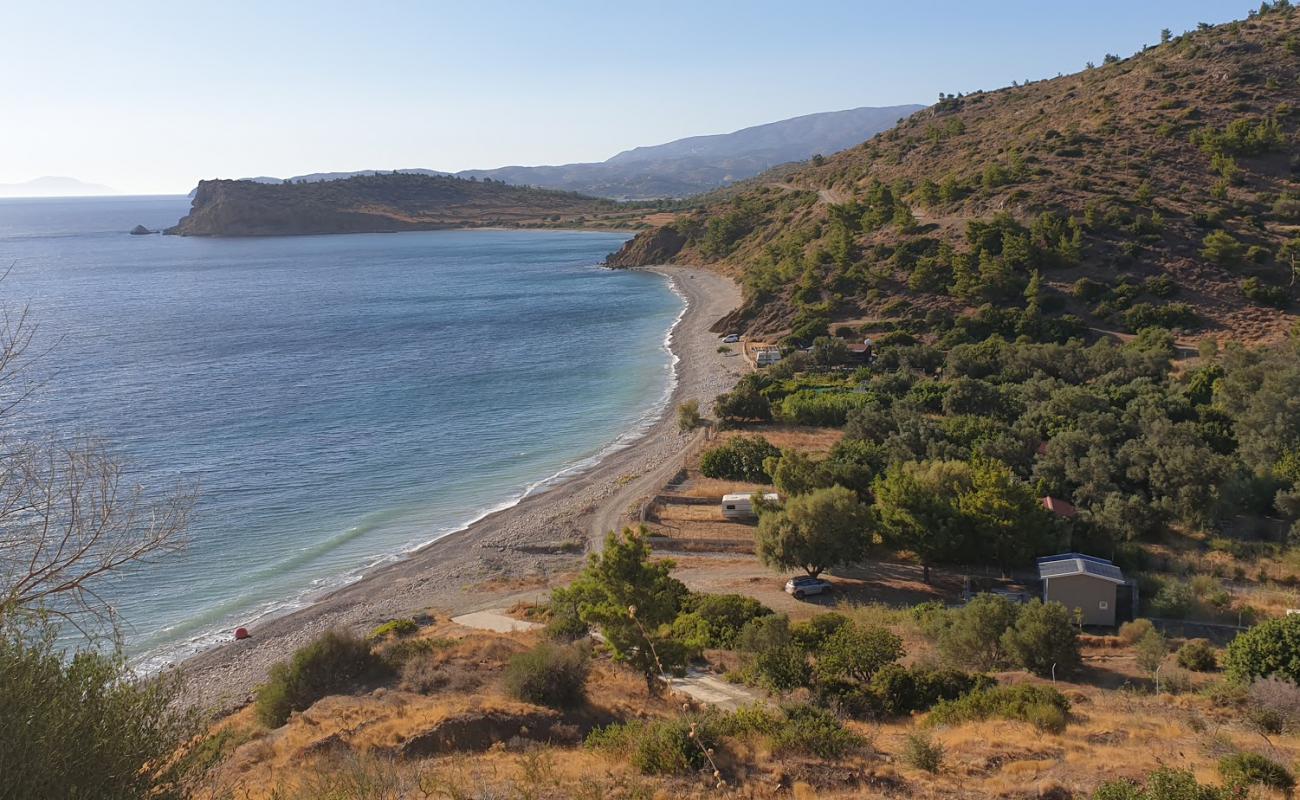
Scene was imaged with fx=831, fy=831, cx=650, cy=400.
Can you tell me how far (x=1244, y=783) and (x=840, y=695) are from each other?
22.4ft

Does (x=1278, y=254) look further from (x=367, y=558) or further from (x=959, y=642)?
(x=367, y=558)

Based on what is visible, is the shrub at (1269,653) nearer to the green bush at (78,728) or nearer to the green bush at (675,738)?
the green bush at (675,738)

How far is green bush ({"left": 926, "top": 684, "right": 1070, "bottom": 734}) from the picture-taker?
45.4 feet

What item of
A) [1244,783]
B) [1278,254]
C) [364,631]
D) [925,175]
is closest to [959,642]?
[1244,783]

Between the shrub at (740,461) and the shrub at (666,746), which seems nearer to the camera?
the shrub at (666,746)

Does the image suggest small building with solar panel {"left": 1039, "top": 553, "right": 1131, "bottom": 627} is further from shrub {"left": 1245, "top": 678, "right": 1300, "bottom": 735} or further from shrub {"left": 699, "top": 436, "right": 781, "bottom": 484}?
shrub {"left": 699, "top": 436, "right": 781, "bottom": 484}

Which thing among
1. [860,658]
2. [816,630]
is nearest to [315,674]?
[816,630]

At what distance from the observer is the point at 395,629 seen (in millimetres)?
23688

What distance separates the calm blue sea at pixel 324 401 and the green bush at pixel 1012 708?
2147 centimetres

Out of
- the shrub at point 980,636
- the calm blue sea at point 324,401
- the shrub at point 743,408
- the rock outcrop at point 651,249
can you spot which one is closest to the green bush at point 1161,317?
the shrub at point 743,408

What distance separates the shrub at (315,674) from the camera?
A: 59.9 ft

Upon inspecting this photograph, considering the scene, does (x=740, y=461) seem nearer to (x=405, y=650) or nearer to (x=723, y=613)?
(x=723, y=613)

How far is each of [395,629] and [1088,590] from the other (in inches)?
746

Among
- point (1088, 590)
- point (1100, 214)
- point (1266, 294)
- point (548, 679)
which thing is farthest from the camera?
point (1100, 214)
